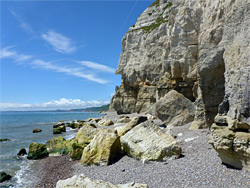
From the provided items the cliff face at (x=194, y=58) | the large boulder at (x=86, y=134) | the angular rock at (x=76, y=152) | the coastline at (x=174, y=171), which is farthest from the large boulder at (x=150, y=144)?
the large boulder at (x=86, y=134)

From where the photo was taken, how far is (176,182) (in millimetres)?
6211

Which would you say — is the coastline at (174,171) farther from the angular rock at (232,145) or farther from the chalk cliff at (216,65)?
the chalk cliff at (216,65)

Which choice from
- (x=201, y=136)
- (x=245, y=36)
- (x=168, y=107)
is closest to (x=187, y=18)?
(x=168, y=107)

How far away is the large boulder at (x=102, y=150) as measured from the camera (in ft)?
32.2

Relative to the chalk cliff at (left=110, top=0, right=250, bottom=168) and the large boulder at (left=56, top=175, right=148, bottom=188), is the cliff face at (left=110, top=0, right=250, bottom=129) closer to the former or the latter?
the chalk cliff at (left=110, top=0, right=250, bottom=168)

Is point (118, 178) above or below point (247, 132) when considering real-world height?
below

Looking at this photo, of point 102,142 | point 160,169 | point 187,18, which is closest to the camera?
point 160,169

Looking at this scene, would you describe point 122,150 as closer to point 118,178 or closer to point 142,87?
point 118,178

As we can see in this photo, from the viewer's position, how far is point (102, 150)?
1006 centimetres

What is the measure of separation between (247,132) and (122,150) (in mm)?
6438

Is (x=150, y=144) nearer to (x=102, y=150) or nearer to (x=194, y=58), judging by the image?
(x=102, y=150)

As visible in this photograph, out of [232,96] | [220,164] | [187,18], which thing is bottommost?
[220,164]

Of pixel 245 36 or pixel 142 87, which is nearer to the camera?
pixel 245 36

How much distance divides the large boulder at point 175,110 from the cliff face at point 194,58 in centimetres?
236
